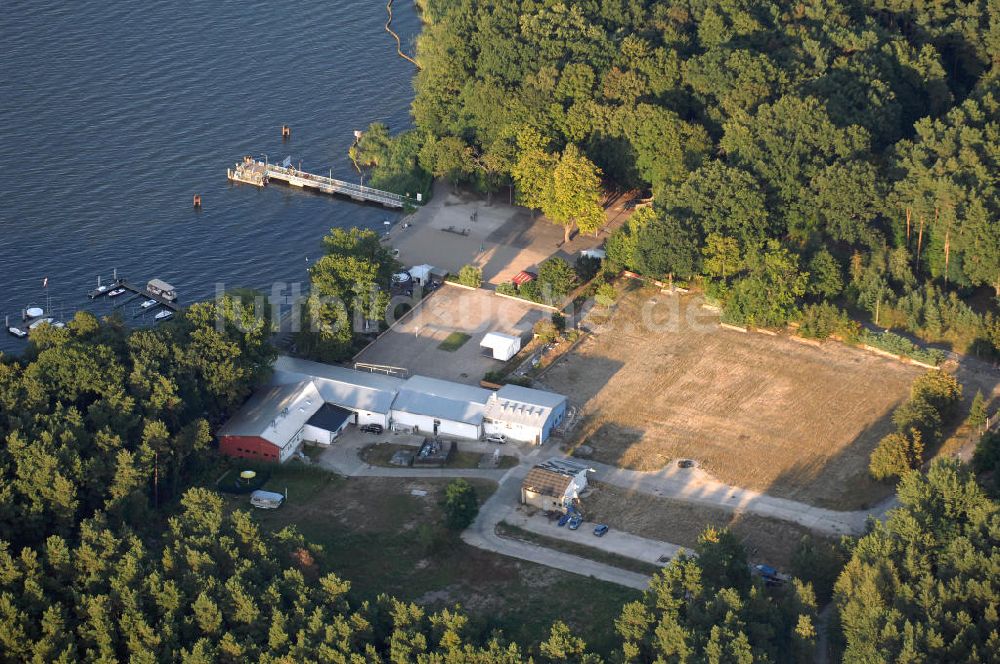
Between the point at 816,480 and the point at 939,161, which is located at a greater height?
the point at 939,161

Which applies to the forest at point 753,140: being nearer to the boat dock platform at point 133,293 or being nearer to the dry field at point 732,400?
the dry field at point 732,400

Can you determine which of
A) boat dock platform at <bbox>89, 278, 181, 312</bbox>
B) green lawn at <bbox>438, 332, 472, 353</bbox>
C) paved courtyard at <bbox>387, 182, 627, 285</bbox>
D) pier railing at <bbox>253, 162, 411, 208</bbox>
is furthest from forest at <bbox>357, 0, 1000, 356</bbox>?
boat dock platform at <bbox>89, 278, 181, 312</bbox>

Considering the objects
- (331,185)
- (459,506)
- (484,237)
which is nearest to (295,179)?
(331,185)

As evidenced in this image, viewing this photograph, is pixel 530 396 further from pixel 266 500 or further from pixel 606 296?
pixel 266 500

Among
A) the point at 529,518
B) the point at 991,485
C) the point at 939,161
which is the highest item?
the point at 939,161

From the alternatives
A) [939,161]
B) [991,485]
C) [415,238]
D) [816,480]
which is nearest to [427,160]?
Result: [415,238]

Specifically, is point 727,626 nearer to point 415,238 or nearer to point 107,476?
point 107,476
